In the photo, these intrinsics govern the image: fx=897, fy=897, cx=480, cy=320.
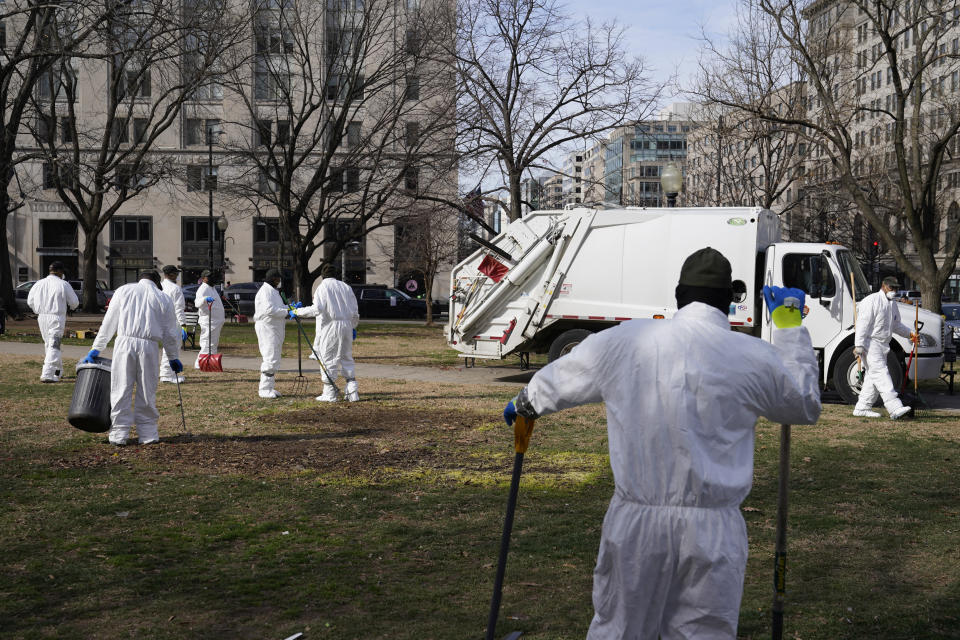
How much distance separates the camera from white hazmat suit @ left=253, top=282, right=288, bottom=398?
13.0 meters

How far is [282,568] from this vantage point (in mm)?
5484

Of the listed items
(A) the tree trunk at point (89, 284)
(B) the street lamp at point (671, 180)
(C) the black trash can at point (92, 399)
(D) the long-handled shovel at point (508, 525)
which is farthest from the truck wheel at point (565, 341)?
(A) the tree trunk at point (89, 284)

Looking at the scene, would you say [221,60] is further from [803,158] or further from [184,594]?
[184,594]

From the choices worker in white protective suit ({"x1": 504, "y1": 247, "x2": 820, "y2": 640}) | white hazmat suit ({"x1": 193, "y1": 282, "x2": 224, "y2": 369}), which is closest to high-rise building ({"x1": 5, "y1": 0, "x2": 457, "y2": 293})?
white hazmat suit ({"x1": 193, "y1": 282, "x2": 224, "y2": 369})

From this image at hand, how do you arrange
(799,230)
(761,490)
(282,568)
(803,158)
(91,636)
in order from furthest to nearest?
(799,230)
(803,158)
(761,490)
(282,568)
(91,636)

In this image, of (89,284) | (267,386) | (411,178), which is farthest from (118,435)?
(89,284)

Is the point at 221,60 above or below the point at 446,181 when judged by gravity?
above

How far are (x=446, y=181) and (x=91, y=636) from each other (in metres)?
24.4

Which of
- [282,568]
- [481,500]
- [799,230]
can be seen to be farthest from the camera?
[799,230]

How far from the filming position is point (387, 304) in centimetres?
4031

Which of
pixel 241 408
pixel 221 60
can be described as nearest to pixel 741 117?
pixel 221 60

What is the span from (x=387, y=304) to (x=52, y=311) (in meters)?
25.3

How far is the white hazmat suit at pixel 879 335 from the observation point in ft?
39.0

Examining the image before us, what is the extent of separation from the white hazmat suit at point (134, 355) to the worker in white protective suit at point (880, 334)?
8.78m
